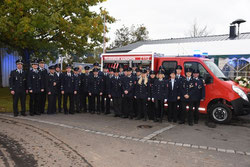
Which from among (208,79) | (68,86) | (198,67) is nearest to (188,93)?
(208,79)

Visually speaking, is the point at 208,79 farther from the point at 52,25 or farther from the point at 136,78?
the point at 52,25

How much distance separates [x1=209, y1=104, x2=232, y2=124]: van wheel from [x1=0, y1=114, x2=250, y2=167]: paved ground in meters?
0.28

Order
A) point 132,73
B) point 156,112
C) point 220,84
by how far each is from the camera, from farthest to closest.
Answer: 1. point 132,73
2. point 156,112
3. point 220,84

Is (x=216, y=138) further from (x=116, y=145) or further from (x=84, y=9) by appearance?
(x=84, y=9)

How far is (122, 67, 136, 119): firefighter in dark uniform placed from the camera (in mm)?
8195

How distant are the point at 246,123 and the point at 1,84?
1973 centimetres

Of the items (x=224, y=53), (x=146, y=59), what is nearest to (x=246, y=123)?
(x=146, y=59)

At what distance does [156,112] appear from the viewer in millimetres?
7930

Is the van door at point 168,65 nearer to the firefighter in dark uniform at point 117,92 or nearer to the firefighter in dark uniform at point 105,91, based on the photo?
the firefighter in dark uniform at point 117,92

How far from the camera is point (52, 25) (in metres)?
10.8

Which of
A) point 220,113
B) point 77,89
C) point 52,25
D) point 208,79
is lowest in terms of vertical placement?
point 220,113

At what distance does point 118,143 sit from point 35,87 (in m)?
4.59

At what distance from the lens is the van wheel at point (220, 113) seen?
7.40 metres

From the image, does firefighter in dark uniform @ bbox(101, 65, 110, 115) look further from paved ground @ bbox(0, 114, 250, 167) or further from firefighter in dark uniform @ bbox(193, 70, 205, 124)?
firefighter in dark uniform @ bbox(193, 70, 205, 124)
